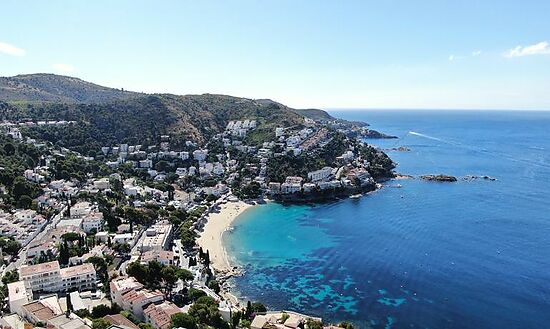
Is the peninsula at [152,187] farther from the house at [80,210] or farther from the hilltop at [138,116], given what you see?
the hilltop at [138,116]

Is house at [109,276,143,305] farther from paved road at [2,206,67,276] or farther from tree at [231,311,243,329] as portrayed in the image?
paved road at [2,206,67,276]

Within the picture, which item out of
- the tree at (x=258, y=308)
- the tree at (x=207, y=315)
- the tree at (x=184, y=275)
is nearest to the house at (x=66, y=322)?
the tree at (x=207, y=315)

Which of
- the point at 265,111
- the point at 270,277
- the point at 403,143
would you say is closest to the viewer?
the point at 270,277

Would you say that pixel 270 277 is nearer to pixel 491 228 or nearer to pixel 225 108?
pixel 491 228

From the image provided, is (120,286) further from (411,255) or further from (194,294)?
(411,255)

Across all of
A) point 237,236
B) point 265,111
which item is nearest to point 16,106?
point 265,111

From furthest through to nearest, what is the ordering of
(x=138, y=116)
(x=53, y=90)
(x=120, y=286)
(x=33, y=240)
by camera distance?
(x=53, y=90) < (x=138, y=116) < (x=33, y=240) < (x=120, y=286)

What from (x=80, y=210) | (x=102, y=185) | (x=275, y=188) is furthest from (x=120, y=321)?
(x=275, y=188)
